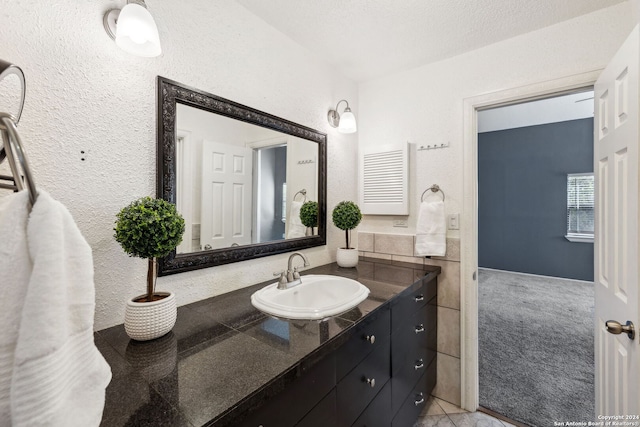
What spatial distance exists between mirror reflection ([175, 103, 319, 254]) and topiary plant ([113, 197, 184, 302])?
269mm

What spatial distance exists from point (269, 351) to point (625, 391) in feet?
4.39

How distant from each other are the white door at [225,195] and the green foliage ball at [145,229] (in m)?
0.34

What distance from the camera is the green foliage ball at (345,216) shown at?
188 cm

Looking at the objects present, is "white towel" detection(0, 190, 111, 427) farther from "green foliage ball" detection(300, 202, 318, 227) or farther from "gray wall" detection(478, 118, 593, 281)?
"gray wall" detection(478, 118, 593, 281)

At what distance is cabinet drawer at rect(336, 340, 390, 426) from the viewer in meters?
0.96

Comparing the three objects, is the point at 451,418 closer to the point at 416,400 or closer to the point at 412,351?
the point at 416,400

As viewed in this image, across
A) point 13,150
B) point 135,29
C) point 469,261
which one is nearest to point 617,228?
point 469,261

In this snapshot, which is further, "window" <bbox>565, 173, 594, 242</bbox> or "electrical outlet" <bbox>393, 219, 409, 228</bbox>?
"window" <bbox>565, 173, 594, 242</bbox>

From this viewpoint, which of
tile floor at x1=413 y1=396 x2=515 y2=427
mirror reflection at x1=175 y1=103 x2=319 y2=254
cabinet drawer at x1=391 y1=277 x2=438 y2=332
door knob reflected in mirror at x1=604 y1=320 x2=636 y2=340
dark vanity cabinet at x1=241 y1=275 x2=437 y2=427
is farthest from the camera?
tile floor at x1=413 y1=396 x2=515 y2=427

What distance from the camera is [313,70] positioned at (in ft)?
6.08

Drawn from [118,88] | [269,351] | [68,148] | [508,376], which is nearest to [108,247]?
[68,148]

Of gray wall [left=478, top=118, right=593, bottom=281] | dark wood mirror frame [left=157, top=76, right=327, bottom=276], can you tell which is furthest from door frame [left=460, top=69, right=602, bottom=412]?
gray wall [left=478, top=118, right=593, bottom=281]

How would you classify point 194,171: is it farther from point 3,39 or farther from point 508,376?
point 508,376

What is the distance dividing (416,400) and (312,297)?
0.92 m
